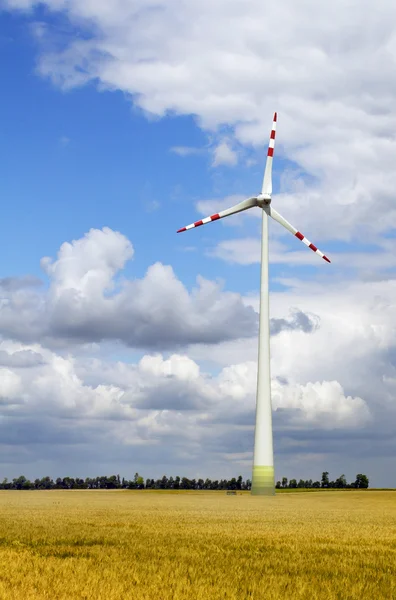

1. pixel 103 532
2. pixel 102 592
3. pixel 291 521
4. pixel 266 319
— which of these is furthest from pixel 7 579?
pixel 266 319

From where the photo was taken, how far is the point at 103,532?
35.9 meters

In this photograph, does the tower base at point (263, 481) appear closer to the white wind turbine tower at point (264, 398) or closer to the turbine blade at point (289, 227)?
the white wind turbine tower at point (264, 398)

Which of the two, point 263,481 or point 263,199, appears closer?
point 263,481

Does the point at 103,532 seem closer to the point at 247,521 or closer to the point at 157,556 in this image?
the point at 157,556

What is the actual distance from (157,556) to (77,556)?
108 inches

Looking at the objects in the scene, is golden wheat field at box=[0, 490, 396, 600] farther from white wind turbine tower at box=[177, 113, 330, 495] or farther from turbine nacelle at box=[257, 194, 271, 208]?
turbine nacelle at box=[257, 194, 271, 208]

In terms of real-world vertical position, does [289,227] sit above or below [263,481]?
above

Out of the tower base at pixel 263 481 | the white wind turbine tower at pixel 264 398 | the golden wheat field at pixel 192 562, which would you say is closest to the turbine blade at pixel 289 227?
the white wind turbine tower at pixel 264 398

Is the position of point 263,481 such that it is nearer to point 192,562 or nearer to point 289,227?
point 289,227

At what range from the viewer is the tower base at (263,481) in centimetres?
10231

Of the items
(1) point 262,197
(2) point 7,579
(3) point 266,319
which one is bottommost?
(2) point 7,579

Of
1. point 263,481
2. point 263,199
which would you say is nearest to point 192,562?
point 263,481

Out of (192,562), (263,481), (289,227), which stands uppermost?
(289,227)

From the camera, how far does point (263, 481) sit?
103 meters
